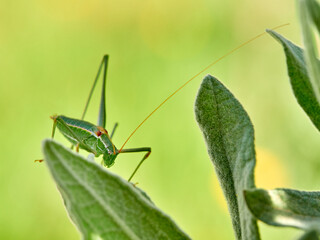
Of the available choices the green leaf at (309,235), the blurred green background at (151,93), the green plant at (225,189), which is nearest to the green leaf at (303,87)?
the green plant at (225,189)

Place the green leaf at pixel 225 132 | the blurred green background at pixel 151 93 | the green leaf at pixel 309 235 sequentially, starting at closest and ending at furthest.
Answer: the green leaf at pixel 309 235 < the green leaf at pixel 225 132 < the blurred green background at pixel 151 93

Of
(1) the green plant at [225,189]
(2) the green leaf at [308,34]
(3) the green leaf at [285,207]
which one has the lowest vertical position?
(3) the green leaf at [285,207]

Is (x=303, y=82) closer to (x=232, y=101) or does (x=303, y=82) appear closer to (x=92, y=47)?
(x=232, y=101)

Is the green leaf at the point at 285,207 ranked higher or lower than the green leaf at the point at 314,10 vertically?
lower

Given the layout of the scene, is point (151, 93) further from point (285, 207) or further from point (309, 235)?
point (309, 235)

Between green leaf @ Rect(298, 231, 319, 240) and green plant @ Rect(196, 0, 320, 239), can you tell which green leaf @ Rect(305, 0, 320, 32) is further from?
green leaf @ Rect(298, 231, 319, 240)

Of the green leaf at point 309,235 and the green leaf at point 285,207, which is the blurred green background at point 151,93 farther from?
the green leaf at point 309,235

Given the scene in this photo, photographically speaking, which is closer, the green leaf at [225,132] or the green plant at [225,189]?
the green plant at [225,189]

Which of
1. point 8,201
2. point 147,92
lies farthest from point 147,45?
point 8,201
